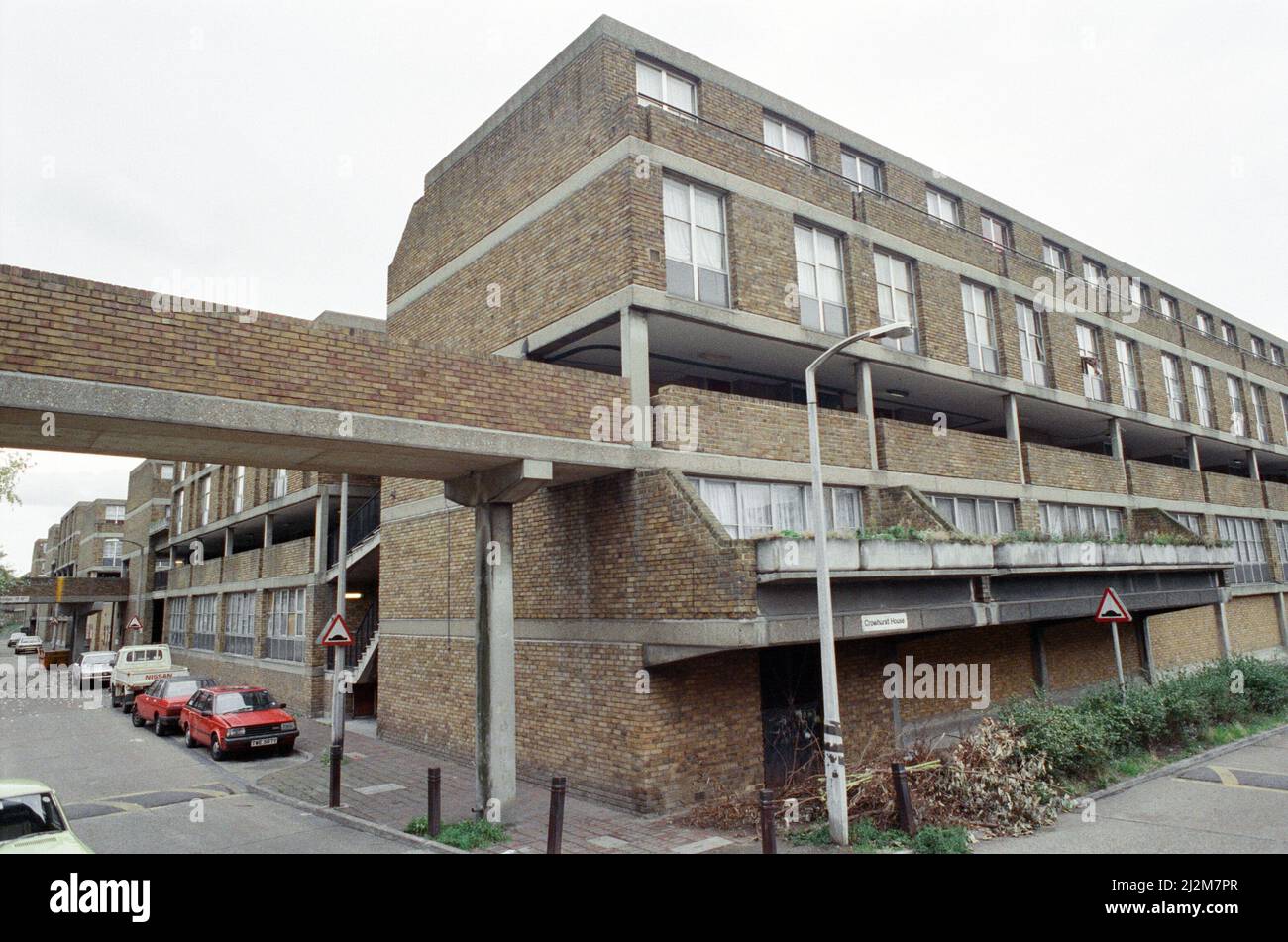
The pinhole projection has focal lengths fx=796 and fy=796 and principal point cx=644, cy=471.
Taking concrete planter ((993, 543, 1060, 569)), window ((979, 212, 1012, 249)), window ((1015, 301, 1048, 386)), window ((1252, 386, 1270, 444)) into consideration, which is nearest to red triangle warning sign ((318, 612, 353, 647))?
concrete planter ((993, 543, 1060, 569))

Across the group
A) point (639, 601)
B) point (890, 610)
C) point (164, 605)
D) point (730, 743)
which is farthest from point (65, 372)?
point (164, 605)

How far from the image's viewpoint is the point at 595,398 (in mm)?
13094

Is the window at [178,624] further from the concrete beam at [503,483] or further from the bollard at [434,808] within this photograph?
the bollard at [434,808]

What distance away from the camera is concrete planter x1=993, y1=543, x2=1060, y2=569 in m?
14.2

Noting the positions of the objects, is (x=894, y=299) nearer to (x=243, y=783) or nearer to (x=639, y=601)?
(x=639, y=601)

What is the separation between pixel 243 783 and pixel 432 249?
12380mm

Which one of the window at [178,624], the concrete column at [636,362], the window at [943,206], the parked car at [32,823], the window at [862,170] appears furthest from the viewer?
the window at [178,624]

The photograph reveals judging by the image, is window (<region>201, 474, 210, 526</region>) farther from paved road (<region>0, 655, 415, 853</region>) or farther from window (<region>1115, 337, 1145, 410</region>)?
window (<region>1115, 337, 1145, 410</region>)

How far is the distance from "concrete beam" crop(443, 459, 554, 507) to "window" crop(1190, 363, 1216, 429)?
27732mm

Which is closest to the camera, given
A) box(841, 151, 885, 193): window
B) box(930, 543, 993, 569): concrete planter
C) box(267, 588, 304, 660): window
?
box(930, 543, 993, 569): concrete planter

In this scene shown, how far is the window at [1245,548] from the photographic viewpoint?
Result: 1133 inches

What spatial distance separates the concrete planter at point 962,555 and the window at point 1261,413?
87.9 feet

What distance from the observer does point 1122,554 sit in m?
17.5

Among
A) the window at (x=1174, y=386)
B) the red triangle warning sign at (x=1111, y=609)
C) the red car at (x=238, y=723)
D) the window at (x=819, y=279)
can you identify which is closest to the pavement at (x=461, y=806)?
the red car at (x=238, y=723)
